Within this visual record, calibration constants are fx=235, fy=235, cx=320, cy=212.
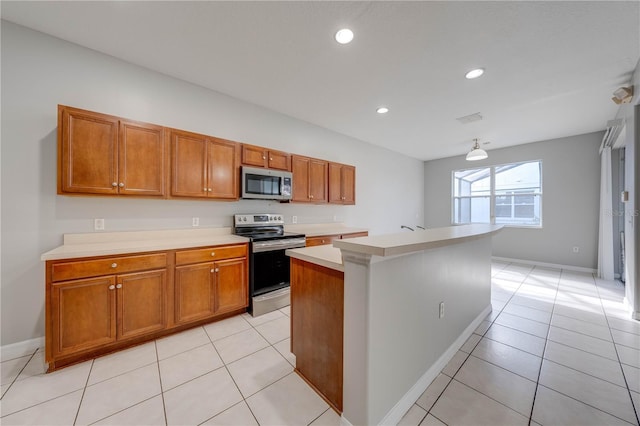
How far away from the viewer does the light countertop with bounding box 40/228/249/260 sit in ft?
6.19

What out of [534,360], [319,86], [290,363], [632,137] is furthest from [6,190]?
[632,137]

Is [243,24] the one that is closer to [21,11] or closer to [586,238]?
[21,11]

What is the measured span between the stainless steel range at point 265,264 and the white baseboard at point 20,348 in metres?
1.81

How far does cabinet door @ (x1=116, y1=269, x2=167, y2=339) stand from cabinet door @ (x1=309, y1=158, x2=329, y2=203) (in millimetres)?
2307

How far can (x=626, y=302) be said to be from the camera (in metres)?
2.97

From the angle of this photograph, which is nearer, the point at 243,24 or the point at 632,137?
the point at 243,24

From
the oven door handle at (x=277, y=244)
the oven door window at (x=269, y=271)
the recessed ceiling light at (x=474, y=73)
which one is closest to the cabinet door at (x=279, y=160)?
the oven door handle at (x=277, y=244)

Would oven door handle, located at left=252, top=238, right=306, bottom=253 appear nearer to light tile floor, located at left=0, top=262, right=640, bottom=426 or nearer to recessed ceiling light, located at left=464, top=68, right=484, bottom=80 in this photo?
light tile floor, located at left=0, top=262, right=640, bottom=426

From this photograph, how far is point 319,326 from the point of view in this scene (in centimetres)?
155

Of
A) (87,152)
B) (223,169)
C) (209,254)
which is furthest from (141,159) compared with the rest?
(209,254)

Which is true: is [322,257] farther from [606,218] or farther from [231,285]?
[606,218]

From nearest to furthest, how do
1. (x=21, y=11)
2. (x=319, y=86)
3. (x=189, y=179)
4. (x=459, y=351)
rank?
(x=21, y=11)
(x=459, y=351)
(x=189, y=179)
(x=319, y=86)

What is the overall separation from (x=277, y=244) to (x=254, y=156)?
4.02ft

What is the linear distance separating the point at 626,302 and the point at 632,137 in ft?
6.70
